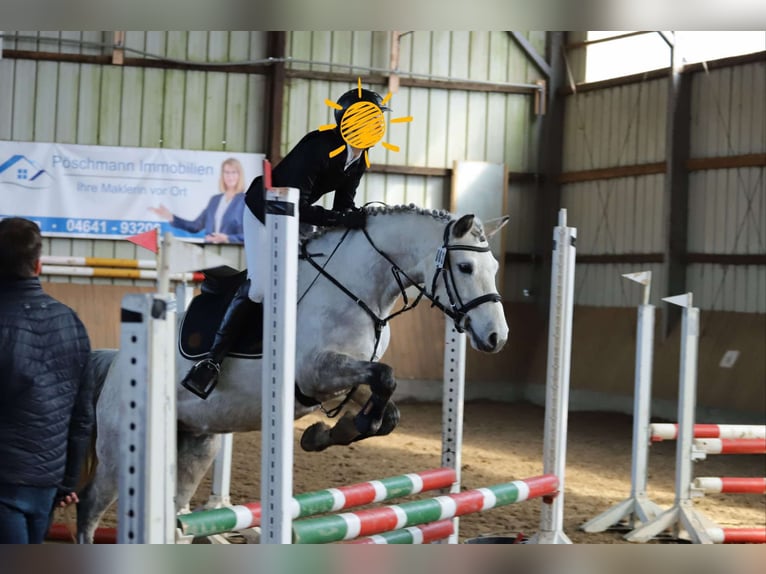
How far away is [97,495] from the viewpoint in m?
2.78

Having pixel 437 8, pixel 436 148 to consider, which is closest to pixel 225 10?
pixel 437 8

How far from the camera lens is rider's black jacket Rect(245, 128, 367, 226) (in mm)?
2510

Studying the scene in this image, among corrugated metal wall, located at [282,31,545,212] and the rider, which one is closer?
the rider

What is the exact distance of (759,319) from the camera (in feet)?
21.8

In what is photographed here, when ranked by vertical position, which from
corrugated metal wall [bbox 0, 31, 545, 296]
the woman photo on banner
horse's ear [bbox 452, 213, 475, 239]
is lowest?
horse's ear [bbox 452, 213, 475, 239]

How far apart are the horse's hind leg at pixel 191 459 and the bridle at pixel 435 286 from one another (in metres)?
0.62

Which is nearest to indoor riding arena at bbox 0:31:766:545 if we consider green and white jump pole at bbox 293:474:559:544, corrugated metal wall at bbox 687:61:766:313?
corrugated metal wall at bbox 687:61:766:313

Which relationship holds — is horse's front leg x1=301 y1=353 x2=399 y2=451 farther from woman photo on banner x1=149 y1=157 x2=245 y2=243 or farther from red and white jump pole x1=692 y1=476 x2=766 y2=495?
woman photo on banner x1=149 y1=157 x2=245 y2=243

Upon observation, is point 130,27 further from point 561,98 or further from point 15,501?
point 561,98

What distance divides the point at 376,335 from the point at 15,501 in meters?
1.08

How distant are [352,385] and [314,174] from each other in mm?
544

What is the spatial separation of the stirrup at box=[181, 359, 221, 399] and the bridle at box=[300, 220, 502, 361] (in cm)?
31

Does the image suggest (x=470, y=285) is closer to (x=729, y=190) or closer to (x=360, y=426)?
(x=360, y=426)

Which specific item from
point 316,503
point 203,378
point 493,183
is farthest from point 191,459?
point 493,183
